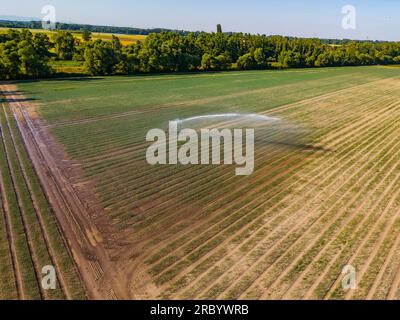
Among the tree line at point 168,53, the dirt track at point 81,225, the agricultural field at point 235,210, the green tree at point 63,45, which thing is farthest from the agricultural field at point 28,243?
the green tree at point 63,45

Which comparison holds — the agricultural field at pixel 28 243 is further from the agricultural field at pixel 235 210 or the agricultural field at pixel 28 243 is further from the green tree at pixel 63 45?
the green tree at pixel 63 45

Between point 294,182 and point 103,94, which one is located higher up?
point 103,94

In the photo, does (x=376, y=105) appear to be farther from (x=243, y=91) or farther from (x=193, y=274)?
(x=193, y=274)

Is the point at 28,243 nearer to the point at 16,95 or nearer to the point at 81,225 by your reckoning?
the point at 81,225

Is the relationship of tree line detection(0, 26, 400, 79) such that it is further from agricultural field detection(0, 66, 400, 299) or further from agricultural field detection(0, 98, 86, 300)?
agricultural field detection(0, 98, 86, 300)

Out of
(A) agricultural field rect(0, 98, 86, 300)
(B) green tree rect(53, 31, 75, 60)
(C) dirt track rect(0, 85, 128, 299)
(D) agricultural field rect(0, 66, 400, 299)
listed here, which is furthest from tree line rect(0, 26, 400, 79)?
(A) agricultural field rect(0, 98, 86, 300)

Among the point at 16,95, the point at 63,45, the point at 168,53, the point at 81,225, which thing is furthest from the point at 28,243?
the point at 63,45
